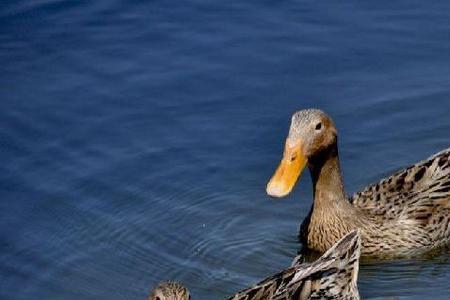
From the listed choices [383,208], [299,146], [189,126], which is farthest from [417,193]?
[189,126]

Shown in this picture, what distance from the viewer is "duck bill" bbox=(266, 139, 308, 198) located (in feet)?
43.8

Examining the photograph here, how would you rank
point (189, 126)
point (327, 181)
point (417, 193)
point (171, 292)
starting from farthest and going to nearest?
point (189, 126) → point (417, 193) → point (327, 181) → point (171, 292)

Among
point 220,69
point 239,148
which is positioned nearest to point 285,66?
point 220,69

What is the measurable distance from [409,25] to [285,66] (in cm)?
160

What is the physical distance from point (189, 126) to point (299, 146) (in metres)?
2.31

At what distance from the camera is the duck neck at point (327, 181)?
45.9 ft

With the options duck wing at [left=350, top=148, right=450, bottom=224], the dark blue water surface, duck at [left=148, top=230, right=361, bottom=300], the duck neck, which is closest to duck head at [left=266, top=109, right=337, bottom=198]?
the duck neck

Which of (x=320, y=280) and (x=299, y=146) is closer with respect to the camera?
(x=320, y=280)

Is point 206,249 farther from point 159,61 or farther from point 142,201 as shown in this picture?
point 159,61

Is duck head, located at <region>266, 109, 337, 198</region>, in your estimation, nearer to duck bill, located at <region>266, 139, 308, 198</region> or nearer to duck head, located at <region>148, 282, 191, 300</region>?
duck bill, located at <region>266, 139, 308, 198</region>

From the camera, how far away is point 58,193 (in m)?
14.6

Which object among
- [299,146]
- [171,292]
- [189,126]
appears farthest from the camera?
[189,126]

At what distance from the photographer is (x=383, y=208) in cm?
1420

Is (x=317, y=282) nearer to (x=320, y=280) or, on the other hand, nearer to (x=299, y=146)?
(x=320, y=280)
